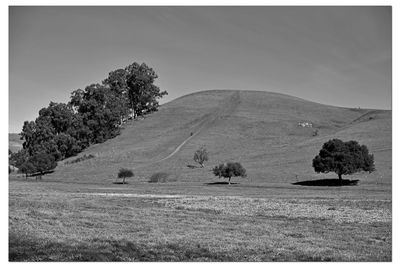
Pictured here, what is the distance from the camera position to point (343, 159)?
86438mm

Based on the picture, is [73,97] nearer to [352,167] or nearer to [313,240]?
[352,167]

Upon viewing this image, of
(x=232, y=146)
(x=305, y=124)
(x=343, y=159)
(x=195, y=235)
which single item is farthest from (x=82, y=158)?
(x=195, y=235)

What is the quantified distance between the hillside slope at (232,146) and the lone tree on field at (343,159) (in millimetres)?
4523

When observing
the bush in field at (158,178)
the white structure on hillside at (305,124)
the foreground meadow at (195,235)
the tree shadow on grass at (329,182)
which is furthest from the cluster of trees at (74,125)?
the foreground meadow at (195,235)

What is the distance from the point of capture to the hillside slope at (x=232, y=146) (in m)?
105

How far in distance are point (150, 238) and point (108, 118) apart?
154523 millimetres

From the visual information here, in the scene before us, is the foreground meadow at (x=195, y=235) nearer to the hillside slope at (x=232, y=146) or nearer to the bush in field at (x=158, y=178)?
the bush in field at (x=158, y=178)

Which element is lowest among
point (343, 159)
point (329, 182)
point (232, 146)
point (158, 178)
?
point (329, 182)

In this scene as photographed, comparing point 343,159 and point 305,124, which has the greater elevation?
point 305,124

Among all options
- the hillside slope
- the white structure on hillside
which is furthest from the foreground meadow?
the white structure on hillside

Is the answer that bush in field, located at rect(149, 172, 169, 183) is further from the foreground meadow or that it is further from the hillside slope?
the foreground meadow

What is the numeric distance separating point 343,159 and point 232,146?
6253 centimetres

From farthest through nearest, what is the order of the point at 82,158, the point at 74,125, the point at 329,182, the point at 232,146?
the point at 74,125
the point at 232,146
the point at 82,158
the point at 329,182

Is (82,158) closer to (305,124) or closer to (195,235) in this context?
(305,124)
